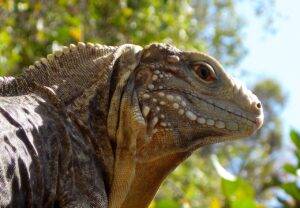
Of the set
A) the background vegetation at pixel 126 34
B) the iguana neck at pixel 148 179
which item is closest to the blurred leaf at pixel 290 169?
the background vegetation at pixel 126 34

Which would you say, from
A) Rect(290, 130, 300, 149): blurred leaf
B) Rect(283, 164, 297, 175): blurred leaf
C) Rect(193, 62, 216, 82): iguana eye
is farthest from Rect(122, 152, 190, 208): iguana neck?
Rect(290, 130, 300, 149): blurred leaf

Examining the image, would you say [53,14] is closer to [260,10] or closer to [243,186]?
[243,186]

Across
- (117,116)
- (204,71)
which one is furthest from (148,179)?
(204,71)

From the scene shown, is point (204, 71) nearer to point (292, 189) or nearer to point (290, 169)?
point (292, 189)

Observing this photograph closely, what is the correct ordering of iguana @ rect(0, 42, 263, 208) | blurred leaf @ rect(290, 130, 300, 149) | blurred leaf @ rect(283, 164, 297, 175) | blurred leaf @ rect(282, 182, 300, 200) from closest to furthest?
iguana @ rect(0, 42, 263, 208)
blurred leaf @ rect(282, 182, 300, 200)
blurred leaf @ rect(283, 164, 297, 175)
blurred leaf @ rect(290, 130, 300, 149)

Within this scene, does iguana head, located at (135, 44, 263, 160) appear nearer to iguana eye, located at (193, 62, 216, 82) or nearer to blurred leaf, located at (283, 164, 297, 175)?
iguana eye, located at (193, 62, 216, 82)

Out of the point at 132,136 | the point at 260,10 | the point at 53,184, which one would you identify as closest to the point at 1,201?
the point at 53,184

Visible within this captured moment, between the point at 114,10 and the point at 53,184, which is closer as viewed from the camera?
the point at 53,184

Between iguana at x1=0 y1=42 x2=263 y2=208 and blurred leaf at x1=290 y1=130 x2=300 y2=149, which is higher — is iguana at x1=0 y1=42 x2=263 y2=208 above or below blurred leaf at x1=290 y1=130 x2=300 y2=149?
below
